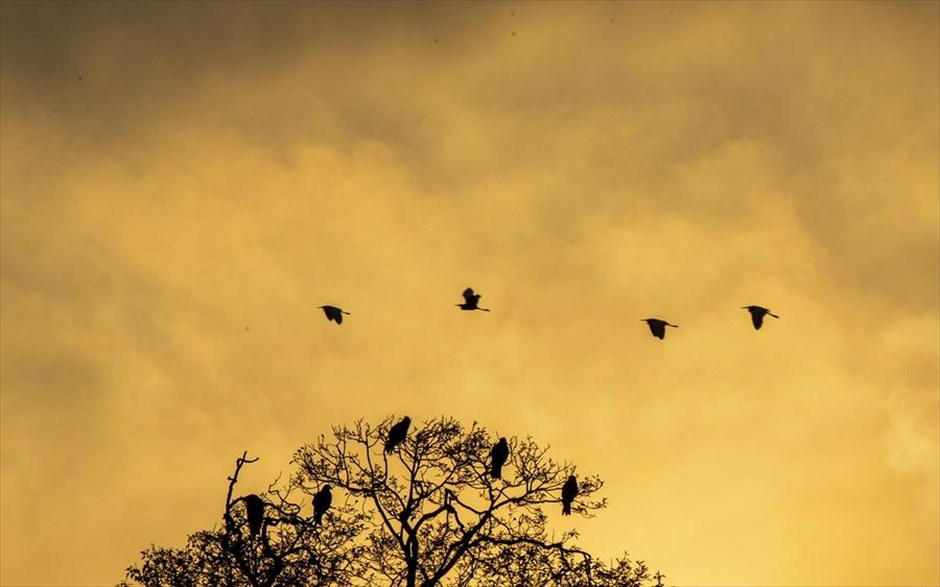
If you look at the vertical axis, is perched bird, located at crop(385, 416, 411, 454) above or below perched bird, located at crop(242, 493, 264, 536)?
above

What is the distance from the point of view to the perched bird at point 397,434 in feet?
97.1

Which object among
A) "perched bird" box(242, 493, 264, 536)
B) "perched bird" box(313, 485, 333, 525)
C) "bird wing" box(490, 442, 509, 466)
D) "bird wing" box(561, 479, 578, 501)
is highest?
"bird wing" box(490, 442, 509, 466)

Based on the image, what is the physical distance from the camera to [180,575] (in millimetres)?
30016

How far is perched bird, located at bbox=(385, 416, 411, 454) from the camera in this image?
97.1 feet

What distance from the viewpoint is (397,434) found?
29.6 metres

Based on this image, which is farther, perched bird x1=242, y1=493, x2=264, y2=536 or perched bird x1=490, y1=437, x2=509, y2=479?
perched bird x1=490, y1=437, x2=509, y2=479

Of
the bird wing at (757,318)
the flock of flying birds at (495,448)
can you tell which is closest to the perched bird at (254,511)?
the flock of flying birds at (495,448)

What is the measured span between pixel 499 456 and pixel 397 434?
2892mm

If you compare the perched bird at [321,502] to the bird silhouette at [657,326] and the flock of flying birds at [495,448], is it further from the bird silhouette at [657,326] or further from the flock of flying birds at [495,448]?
the bird silhouette at [657,326]

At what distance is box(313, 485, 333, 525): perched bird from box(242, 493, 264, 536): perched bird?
2362mm

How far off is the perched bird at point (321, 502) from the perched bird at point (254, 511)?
2.36m

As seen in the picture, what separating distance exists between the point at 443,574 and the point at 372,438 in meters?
4.25

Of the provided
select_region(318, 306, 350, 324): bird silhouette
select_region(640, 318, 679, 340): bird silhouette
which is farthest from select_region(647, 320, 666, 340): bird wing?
select_region(318, 306, 350, 324): bird silhouette

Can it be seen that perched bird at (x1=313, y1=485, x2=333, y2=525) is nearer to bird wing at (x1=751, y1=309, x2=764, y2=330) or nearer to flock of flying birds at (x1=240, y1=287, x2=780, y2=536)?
flock of flying birds at (x1=240, y1=287, x2=780, y2=536)
